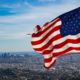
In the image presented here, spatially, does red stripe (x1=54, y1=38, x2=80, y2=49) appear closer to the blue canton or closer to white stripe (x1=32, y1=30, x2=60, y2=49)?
the blue canton

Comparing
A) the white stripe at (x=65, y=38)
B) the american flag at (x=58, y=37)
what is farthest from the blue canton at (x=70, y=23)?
the white stripe at (x=65, y=38)

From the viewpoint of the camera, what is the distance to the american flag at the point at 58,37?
19.4 metres

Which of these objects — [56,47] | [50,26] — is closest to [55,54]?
[56,47]

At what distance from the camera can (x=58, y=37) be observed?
66.9ft

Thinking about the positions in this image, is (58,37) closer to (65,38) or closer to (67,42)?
(65,38)

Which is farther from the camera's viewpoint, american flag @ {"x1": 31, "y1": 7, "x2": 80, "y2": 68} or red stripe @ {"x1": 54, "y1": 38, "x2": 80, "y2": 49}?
red stripe @ {"x1": 54, "y1": 38, "x2": 80, "y2": 49}

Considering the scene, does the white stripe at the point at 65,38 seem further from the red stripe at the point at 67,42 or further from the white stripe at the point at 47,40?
the white stripe at the point at 47,40

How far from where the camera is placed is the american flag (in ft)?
63.7

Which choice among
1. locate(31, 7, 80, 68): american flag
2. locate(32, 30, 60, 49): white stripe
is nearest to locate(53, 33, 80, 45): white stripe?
locate(31, 7, 80, 68): american flag

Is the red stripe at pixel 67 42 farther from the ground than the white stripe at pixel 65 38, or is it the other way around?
the white stripe at pixel 65 38

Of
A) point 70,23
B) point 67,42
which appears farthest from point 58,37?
point 70,23

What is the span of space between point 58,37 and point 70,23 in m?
1.31

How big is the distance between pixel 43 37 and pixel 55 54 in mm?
1530

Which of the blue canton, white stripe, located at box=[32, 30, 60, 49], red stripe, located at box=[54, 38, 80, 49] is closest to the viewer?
the blue canton
